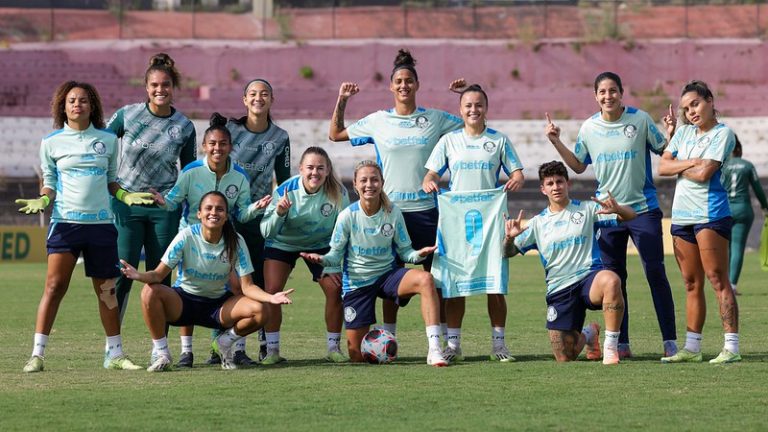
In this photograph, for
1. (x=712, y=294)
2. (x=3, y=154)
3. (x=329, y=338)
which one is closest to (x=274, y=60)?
(x=3, y=154)

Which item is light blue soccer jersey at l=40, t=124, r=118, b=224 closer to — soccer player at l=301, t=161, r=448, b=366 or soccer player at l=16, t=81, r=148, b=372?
soccer player at l=16, t=81, r=148, b=372

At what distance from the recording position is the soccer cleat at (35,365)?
8.12 m

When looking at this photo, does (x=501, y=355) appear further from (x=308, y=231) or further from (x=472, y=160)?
(x=308, y=231)

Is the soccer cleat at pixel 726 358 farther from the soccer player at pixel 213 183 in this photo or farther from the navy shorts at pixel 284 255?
the soccer player at pixel 213 183

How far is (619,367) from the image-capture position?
8.11 m

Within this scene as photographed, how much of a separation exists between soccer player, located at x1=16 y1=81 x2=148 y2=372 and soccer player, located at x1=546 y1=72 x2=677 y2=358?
3.14 m

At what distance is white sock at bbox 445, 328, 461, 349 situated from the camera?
28.5ft

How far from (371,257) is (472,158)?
101 cm

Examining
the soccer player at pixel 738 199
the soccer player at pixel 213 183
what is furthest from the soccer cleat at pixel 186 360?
the soccer player at pixel 738 199

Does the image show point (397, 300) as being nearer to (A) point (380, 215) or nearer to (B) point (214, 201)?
(A) point (380, 215)

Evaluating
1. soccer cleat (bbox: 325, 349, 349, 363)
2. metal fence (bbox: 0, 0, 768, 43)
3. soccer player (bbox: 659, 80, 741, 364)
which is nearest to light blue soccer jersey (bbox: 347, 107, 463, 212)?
soccer cleat (bbox: 325, 349, 349, 363)

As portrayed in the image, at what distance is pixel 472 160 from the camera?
8.80m

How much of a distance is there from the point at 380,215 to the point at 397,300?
614 mm

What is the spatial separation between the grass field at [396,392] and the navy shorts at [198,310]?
33 centimetres
